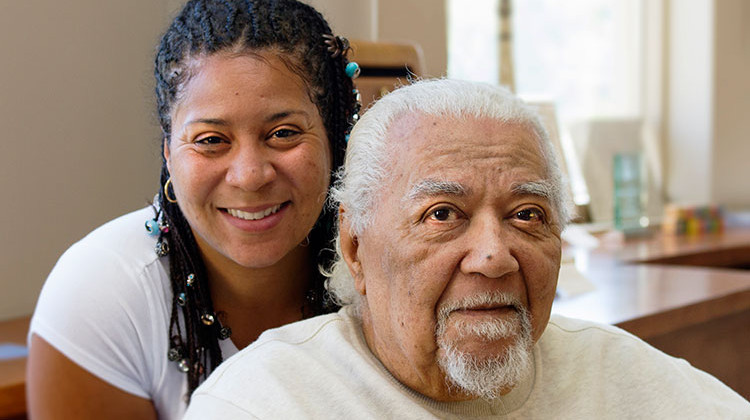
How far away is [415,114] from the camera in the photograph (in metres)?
1.14

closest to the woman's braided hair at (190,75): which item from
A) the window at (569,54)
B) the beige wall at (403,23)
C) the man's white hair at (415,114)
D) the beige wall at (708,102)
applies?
the man's white hair at (415,114)

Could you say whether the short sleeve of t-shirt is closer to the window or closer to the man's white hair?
the man's white hair

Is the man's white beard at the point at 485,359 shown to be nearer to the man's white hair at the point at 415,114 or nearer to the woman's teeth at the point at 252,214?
the man's white hair at the point at 415,114

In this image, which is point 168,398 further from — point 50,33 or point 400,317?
point 50,33

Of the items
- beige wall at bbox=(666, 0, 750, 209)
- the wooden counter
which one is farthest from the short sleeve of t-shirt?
beige wall at bbox=(666, 0, 750, 209)

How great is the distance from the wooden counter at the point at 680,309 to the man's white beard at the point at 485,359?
88 cm

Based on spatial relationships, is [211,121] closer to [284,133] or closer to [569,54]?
[284,133]

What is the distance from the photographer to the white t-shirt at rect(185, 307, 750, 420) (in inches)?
43.5

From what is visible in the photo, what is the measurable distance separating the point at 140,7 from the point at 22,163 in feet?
1.64

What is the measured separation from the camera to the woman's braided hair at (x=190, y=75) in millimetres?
1377

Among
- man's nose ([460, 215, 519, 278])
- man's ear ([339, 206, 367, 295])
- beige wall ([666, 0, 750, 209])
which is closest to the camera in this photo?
man's nose ([460, 215, 519, 278])

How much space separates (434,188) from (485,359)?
8.9 inches

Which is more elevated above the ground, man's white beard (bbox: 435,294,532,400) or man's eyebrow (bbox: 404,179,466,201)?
man's eyebrow (bbox: 404,179,466,201)

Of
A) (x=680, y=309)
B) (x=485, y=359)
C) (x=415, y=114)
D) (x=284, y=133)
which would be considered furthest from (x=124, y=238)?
(x=680, y=309)
